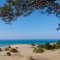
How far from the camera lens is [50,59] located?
23.0 metres

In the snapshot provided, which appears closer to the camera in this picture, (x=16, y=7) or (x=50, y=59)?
(x=16, y=7)

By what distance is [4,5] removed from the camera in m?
19.5

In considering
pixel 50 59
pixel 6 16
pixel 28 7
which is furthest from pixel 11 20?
pixel 50 59

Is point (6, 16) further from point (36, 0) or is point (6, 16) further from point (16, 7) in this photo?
point (36, 0)

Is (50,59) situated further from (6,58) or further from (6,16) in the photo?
(6,16)

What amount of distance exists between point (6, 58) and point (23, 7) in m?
5.15

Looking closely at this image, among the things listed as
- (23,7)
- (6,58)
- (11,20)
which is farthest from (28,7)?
(6,58)

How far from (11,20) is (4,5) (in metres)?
1.29

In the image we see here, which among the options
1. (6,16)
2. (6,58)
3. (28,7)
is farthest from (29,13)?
(6,58)

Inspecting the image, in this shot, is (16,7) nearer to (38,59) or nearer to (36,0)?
(36,0)

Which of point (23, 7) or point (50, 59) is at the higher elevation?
point (23, 7)

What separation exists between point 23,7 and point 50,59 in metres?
6.23

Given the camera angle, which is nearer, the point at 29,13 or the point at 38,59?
the point at 29,13

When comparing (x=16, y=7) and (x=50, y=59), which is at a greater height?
(x=16, y=7)
